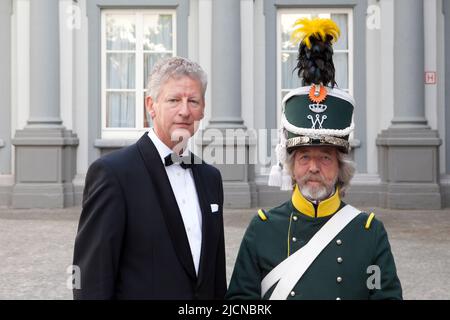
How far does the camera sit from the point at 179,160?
2.79 m

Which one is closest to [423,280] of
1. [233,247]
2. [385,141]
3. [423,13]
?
[233,247]

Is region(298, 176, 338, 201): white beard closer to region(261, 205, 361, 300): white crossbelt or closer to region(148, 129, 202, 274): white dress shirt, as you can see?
region(261, 205, 361, 300): white crossbelt

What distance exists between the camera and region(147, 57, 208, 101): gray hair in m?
2.68

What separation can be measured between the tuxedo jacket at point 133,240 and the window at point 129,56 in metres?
10.2

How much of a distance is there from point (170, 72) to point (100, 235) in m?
0.64

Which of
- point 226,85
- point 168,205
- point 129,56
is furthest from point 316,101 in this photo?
point 129,56

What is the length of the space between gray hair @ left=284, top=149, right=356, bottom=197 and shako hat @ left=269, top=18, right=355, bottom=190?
0.8 inches

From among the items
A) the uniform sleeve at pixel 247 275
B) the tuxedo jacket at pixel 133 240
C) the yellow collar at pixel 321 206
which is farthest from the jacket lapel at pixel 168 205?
the yellow collar at pixel 321 206

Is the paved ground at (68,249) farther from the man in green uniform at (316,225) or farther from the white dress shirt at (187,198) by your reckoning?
the man in green uniform at (316,225)

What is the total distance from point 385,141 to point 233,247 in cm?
502

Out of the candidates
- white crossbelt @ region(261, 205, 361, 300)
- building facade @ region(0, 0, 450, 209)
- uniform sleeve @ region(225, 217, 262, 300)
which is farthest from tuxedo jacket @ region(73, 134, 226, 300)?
building facade @ region(0, 0, 450, 209)

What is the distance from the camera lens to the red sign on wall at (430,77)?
482 inches

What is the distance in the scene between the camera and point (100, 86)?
12734 mm

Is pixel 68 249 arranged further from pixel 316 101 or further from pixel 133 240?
pixel 316 101
